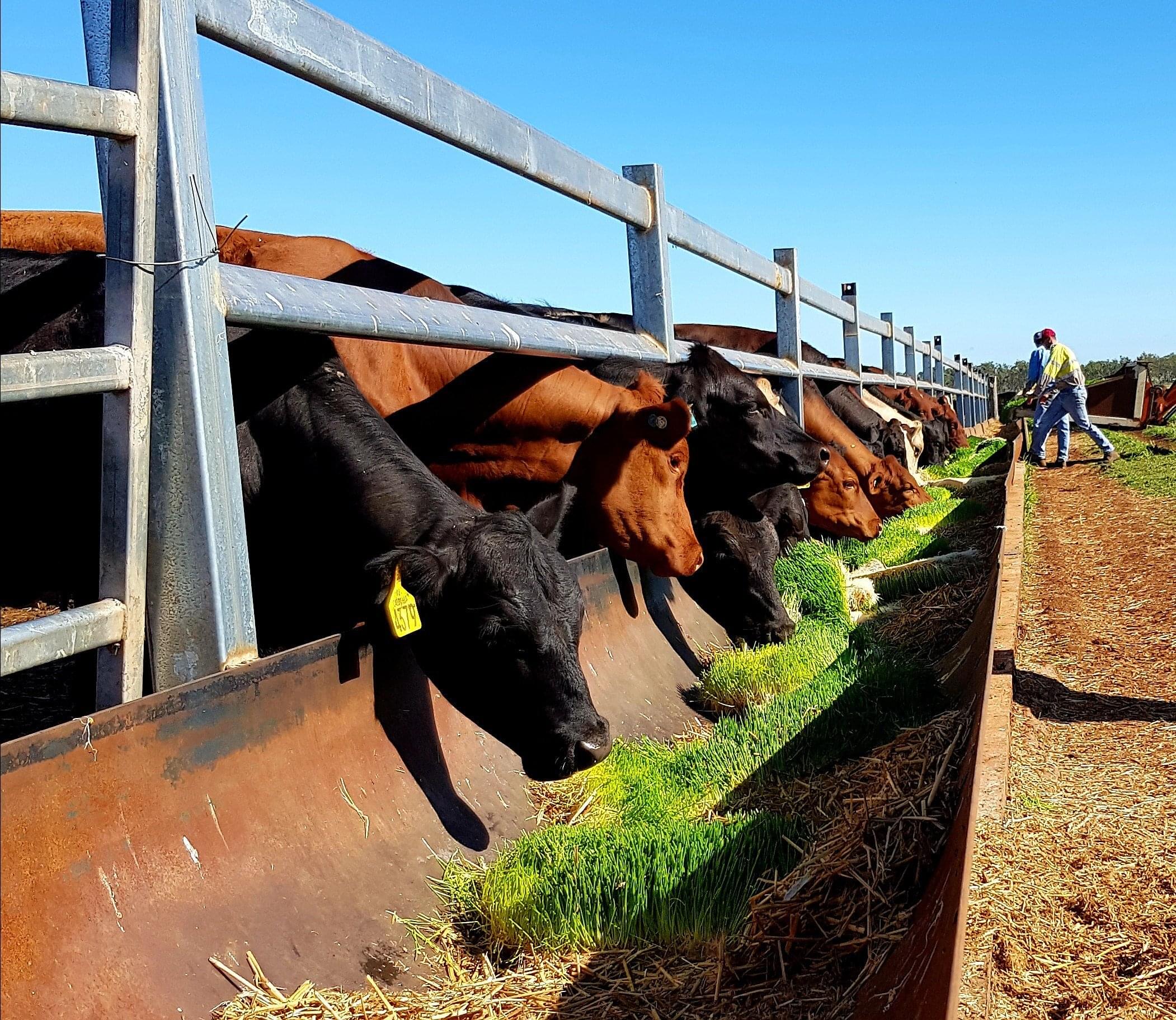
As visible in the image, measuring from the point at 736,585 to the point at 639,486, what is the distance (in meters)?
1.64

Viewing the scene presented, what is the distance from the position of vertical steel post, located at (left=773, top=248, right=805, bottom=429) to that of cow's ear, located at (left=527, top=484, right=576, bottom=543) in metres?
3.89

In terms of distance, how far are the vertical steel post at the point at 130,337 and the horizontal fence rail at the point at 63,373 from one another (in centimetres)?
3

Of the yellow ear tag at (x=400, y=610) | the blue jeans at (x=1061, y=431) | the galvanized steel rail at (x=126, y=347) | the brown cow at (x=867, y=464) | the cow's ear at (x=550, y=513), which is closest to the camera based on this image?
the galvanized steel rail at (x=126, y=347)

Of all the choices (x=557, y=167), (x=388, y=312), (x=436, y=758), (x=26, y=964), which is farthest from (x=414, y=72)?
(x=26, y=964)

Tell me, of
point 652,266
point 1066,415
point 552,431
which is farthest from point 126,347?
point 1066,415

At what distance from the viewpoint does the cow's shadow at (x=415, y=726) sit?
110 inches

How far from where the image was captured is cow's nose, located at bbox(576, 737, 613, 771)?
2.91 metres

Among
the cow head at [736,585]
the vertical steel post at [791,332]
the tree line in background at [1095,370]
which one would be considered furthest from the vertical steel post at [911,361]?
the tree line in background at [1095,370]

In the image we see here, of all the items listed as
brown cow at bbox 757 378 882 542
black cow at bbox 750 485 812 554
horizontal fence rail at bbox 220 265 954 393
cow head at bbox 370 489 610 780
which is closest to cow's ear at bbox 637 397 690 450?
horizontal fence rail at bbox 220 265 954 393

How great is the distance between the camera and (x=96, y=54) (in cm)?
216

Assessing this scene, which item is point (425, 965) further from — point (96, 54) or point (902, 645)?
point (902, 645)

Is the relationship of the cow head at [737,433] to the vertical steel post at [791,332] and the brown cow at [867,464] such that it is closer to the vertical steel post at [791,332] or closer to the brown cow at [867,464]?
the vertical steel post at [791,332]

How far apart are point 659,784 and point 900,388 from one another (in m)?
14.3

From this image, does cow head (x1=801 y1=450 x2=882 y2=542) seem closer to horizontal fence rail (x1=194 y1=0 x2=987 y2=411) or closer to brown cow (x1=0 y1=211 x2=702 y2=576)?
horizontal fence rail (x1=194 y1=0 x2=987 y2=411)
